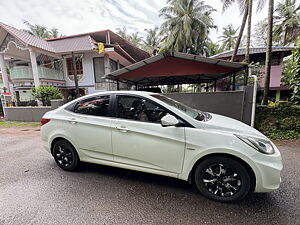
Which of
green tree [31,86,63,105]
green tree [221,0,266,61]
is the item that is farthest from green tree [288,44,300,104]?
green tree [31,86,63,105]

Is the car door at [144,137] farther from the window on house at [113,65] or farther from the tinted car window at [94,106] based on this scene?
the window on house at [113,65]

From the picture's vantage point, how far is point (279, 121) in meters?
4.88

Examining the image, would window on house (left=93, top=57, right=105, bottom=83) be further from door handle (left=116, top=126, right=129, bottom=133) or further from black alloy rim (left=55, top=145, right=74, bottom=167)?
door handle (left=116, top=126, right=129, bottom=133)

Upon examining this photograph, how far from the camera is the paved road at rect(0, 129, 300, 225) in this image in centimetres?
178

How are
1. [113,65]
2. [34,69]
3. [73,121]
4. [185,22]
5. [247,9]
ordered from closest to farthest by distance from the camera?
[73,121], [247,9], [34,69], [113,65], [185,22]

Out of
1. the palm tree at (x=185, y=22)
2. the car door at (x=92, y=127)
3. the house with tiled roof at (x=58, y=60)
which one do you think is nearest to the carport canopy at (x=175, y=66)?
the car door at (x=92, y=127)

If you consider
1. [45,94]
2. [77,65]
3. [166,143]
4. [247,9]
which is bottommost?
[166,143]

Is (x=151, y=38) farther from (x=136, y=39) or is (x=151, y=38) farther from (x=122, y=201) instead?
(x=122, y=201)

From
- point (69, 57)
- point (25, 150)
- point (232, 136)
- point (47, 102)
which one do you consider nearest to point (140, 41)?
point (69, 57)

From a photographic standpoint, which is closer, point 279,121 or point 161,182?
point 161,182

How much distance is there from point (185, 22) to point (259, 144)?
59.2ft

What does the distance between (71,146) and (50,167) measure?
0.93m

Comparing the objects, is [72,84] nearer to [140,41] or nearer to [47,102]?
[47,102]

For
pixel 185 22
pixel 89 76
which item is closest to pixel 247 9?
pixel 185 22
